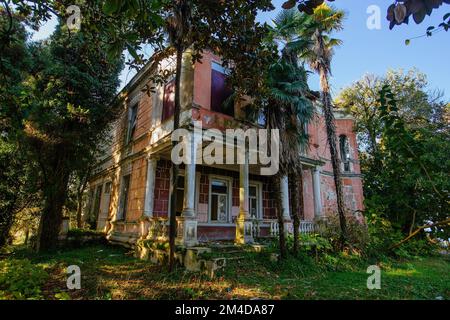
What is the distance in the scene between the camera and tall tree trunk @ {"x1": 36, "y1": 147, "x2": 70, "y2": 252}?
36.8 ft

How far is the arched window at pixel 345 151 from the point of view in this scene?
1789 cm

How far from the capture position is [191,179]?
948cm

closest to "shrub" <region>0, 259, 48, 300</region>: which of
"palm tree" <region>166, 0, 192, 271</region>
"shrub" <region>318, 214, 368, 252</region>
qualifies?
"palm tree" <region>166, 0, 192, 271</region>

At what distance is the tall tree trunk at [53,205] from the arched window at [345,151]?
16.5m

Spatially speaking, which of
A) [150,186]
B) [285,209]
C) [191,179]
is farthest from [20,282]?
[285,209]

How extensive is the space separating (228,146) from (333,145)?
455cm

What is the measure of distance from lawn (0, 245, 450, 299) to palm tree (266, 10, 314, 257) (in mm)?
1309

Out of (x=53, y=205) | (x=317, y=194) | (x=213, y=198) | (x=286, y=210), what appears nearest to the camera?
(x=53, y=205)

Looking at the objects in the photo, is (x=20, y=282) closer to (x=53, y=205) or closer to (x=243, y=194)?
(x=243, y=194)

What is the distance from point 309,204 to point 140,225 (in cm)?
962

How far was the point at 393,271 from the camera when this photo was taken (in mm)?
9250

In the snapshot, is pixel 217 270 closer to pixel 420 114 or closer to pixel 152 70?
pixel 152 70
